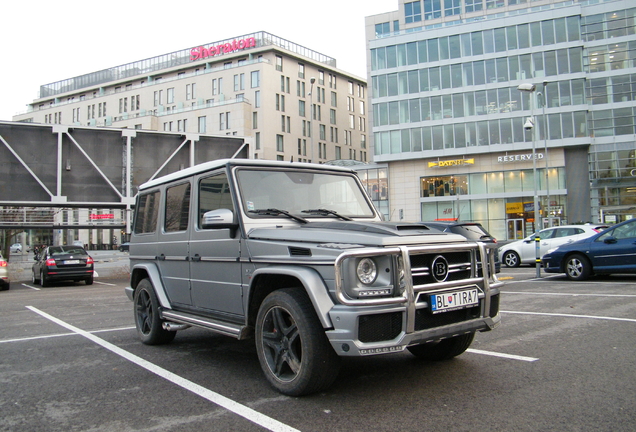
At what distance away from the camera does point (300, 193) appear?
5500 millimetres

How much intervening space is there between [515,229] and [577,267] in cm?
3312

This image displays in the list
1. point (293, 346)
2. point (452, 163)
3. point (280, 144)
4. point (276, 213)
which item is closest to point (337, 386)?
point (293, 346)

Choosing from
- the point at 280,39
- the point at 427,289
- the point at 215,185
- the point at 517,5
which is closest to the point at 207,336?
the point at 215,185

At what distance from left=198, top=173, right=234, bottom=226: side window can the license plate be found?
7.02 feet

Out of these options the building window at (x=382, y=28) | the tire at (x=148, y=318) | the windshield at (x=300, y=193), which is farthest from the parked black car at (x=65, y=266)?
the building window at (x=382, y=28)

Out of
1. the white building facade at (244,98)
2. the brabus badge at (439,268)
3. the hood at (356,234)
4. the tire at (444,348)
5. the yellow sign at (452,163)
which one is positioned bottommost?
the tire at (444,348)

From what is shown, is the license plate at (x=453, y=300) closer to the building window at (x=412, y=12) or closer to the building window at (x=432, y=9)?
the building window at (x=432, y=9)

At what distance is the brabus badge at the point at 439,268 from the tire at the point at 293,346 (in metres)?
1.00

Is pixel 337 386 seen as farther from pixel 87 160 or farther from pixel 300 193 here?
pixel 87 160

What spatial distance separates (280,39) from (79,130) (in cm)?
5758

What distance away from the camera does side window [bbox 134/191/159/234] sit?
673cm

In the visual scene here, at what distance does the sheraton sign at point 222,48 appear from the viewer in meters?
74.3

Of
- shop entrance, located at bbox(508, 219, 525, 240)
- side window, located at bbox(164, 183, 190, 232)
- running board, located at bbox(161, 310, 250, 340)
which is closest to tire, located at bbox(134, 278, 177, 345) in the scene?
running board, located at bbox(161, 310, 250, 340)

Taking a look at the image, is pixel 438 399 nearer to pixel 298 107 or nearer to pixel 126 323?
pixel 126 323
